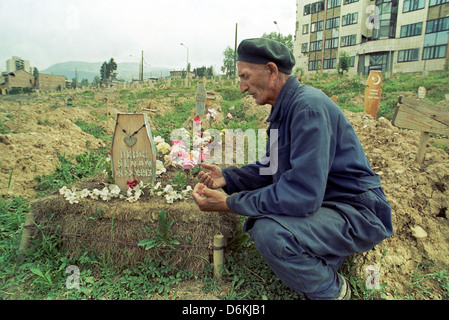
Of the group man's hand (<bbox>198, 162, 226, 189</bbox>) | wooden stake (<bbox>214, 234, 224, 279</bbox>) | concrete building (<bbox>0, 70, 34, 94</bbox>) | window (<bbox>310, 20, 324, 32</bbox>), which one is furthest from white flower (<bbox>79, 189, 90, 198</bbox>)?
concrete building (<bbox>0, 70, 34, 94</bbox>)

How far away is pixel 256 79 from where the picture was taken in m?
2.04

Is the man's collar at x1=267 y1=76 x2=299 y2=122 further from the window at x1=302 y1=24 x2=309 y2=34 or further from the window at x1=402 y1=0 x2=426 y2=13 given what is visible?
the window at x1=302 y1=24 x2=309 y2=34

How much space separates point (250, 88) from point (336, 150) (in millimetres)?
721

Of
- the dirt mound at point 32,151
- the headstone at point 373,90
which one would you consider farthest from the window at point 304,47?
the dirt mound at point 32,151

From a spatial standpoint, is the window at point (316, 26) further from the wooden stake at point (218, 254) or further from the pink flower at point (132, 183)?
the wooden stake at point (218, 254)

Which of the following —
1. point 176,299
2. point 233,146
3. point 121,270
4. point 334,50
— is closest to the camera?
point 176,299

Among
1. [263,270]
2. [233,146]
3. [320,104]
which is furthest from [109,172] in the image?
[233,146]

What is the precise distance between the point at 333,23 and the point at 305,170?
38651 millimetres

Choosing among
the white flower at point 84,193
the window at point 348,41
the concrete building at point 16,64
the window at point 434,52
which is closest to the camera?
the white flower at point 84,193

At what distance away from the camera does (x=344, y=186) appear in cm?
189

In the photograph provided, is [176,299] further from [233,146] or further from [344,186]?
[233,146]

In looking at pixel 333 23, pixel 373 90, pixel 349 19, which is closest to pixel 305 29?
pixel 333 23

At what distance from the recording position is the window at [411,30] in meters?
27.3

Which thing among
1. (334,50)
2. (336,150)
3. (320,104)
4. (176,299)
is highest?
(334,50)
